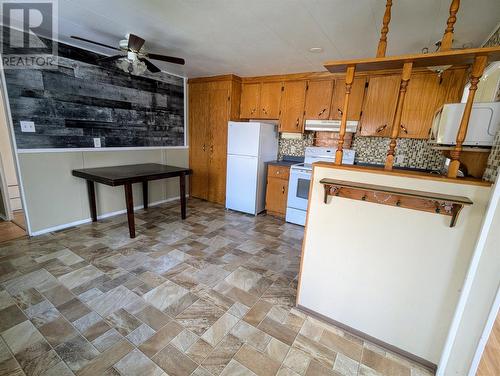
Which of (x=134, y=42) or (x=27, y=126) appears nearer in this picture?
(x=134, y=42)

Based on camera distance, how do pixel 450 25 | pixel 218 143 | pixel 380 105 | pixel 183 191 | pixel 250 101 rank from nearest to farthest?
pixel 450 25, pixel 380 105, pixel 183 191, pixel 250 101, pixel 218 143

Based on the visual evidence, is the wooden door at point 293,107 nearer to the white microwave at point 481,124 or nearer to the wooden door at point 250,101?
the wooden door at point 250,101

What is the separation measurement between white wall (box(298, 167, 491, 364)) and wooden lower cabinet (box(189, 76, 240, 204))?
2.87 m

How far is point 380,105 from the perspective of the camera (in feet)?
10.6

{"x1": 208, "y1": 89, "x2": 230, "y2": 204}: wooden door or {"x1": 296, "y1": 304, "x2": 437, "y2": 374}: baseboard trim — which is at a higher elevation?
{"x1": 208, "y1": 89, "x2": 230, "y2": 204}: wooden door

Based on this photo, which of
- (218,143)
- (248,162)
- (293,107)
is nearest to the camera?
(293,107)

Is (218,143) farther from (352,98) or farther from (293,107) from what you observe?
(352,98)

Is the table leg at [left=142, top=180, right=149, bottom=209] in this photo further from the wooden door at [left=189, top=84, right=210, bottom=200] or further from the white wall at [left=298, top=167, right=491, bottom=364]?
the white wall at [left=298, top=167, right=491, bottom=364]

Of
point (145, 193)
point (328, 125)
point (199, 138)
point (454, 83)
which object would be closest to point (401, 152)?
point (454, 83)

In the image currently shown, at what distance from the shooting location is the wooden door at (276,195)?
3928mm

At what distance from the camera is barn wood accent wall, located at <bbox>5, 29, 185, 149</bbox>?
271 cm

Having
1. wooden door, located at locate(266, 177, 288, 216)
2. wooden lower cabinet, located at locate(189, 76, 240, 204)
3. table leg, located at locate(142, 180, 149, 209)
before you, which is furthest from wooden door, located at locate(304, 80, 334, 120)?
table leg, located at locate(142, 180, 149, 209)

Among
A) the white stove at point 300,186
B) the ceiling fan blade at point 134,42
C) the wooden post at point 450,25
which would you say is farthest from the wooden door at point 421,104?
the ceiling fan blade at point 134,42

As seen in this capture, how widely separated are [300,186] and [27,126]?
353cm
